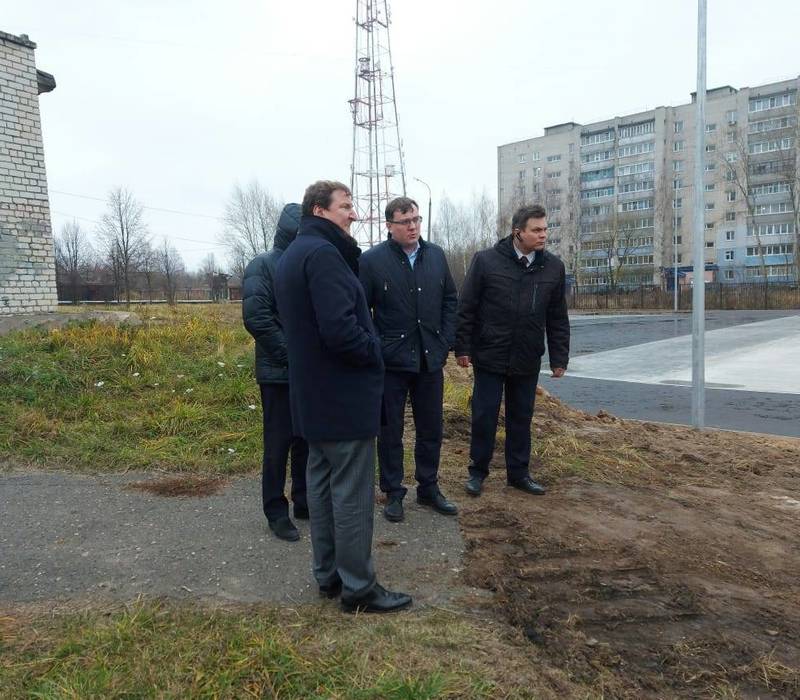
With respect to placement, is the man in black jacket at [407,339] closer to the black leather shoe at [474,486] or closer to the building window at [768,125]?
the black leather shoe at [474,486]

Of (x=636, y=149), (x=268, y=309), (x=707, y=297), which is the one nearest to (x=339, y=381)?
(x=268, y=309)

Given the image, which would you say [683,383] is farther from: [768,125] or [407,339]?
[768,125]

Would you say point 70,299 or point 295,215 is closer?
point 295,215

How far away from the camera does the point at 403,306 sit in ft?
12.7

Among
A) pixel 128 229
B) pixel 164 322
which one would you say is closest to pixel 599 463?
pixel 164 322

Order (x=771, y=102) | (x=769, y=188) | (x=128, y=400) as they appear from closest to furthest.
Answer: (x=128, y=400), (x=771, y=102), (x=769, y=188)

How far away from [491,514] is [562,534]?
0.47m

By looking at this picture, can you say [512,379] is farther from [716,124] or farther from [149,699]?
[716,124]

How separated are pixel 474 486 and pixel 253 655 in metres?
2.31

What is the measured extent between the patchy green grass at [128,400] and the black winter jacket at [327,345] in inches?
98.1

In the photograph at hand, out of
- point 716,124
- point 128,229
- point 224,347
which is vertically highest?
point 716,124

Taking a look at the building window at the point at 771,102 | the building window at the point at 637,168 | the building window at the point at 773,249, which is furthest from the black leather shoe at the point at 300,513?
the building window at the point at 637,168

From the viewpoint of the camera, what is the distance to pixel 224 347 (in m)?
8.38

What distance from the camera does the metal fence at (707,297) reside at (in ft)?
138
